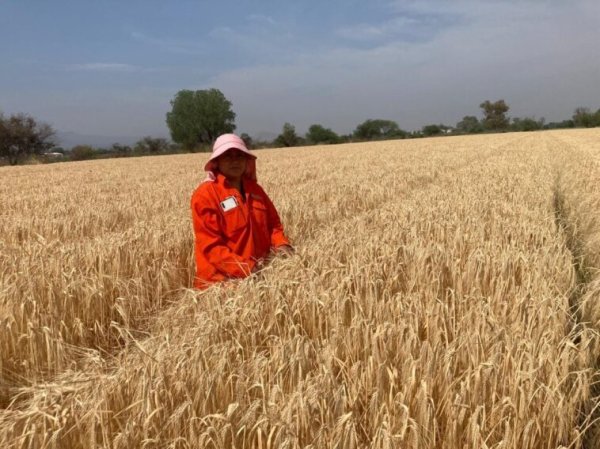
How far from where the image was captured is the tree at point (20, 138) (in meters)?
49.5

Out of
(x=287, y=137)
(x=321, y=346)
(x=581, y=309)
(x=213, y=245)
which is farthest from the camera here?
(x=287, y=137)

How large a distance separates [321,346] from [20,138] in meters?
56.8

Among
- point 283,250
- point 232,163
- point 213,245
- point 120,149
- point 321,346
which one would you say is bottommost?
point 321,346

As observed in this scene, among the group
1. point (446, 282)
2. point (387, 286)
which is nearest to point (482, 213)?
point (446, 282)

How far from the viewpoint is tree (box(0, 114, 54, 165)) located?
49.5 metres

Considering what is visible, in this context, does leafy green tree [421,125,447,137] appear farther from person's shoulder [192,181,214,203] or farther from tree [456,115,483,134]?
person's shoulder [192,181,214,203]

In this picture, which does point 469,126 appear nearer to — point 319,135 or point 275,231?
point 319,135

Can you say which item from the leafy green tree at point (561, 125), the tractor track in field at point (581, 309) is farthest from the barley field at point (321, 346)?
the leafy green tree at point (561, 125)

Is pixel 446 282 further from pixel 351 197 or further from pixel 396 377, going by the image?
pixel 351 197

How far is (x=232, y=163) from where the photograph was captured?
14.4 feet

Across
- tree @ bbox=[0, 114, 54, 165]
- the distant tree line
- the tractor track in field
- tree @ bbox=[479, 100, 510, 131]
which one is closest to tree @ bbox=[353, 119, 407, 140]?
the distant tree line

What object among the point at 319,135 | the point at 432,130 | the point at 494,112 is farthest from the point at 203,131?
the point at 494,112

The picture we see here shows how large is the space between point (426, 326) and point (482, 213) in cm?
337

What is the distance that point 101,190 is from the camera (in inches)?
497
